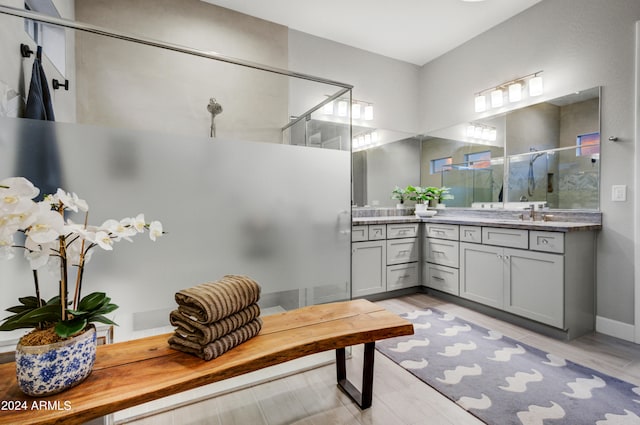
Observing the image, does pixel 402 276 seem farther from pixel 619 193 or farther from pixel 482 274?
pixel 619 193

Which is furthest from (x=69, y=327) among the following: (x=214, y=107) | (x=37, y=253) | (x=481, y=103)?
(x=481, y=103)

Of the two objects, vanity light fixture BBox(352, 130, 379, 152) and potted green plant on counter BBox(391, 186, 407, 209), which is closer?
vanity light fixture BBox(352, 130, 379, 152)

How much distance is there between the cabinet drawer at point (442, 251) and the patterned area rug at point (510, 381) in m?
0.80

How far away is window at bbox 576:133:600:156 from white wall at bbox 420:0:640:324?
45mm

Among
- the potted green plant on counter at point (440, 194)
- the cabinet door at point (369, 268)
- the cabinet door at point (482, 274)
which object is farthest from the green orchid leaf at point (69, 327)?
the potted green plant on counter at point (440, 194)

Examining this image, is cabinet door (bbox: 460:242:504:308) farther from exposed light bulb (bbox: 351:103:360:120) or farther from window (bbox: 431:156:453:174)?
exposed light bulb (bbox: 351:103:360:120)

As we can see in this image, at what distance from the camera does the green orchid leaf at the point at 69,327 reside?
744mm

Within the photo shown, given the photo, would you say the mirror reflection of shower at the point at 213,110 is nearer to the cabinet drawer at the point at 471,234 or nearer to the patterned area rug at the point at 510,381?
the patterned area rug at the point at 510,381

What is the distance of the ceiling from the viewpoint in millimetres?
2756

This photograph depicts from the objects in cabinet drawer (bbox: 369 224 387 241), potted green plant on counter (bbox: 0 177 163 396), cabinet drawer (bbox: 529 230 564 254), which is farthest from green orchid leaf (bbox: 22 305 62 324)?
cabinet drawer (bbox: 529 230 564 254)

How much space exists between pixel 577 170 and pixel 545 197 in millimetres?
314

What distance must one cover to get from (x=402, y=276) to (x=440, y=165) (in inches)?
57.7

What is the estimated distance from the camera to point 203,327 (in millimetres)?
1010

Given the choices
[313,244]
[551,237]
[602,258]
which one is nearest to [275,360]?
[313,244]
